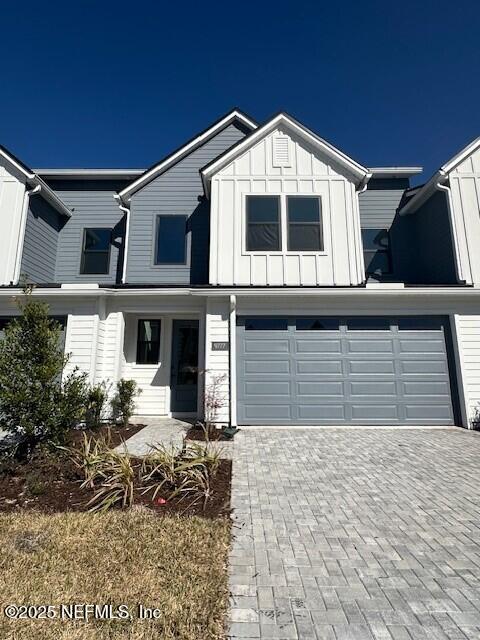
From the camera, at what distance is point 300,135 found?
948 centimetres

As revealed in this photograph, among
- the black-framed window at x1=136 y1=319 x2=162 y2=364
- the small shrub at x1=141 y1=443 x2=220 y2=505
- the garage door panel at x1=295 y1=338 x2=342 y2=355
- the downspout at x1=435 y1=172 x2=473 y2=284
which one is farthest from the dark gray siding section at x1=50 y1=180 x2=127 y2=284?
the downspout at x1=435 y1=172 x2=473 y2=284

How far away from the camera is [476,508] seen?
385 centimetres

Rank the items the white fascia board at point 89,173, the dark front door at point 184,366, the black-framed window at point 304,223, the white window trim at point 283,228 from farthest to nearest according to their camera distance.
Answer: the white fascia board at point 89,173 < the dark front door at point 184,366 < the black-framed window at point 304,223 < the white window trim at point 283,228

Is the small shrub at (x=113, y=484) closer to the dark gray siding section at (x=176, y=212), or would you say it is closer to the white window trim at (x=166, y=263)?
the dark gray siding section at (x=176, y=212)

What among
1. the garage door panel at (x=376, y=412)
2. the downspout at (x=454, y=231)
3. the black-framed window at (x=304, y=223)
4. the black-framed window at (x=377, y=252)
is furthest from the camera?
the black-framed window at (x=377, y=252)

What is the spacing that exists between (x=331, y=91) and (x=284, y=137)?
3349 millimetres

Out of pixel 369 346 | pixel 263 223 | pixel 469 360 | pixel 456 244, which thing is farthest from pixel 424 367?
pixel 263 223

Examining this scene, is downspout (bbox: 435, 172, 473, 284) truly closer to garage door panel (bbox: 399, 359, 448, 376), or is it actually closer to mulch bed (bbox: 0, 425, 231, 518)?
garage door panel (bbox: 399, 359, 448, 376)

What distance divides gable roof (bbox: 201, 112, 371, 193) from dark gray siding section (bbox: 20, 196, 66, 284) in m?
5.67

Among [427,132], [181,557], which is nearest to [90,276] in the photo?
[181,557]

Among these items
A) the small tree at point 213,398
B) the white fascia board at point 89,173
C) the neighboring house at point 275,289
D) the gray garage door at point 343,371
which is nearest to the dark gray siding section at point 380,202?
the neighboring house at point 275,289

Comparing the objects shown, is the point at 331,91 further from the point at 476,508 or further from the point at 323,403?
the point at 476,508

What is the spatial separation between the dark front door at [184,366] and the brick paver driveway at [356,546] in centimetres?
387

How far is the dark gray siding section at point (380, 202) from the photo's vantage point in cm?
1125
